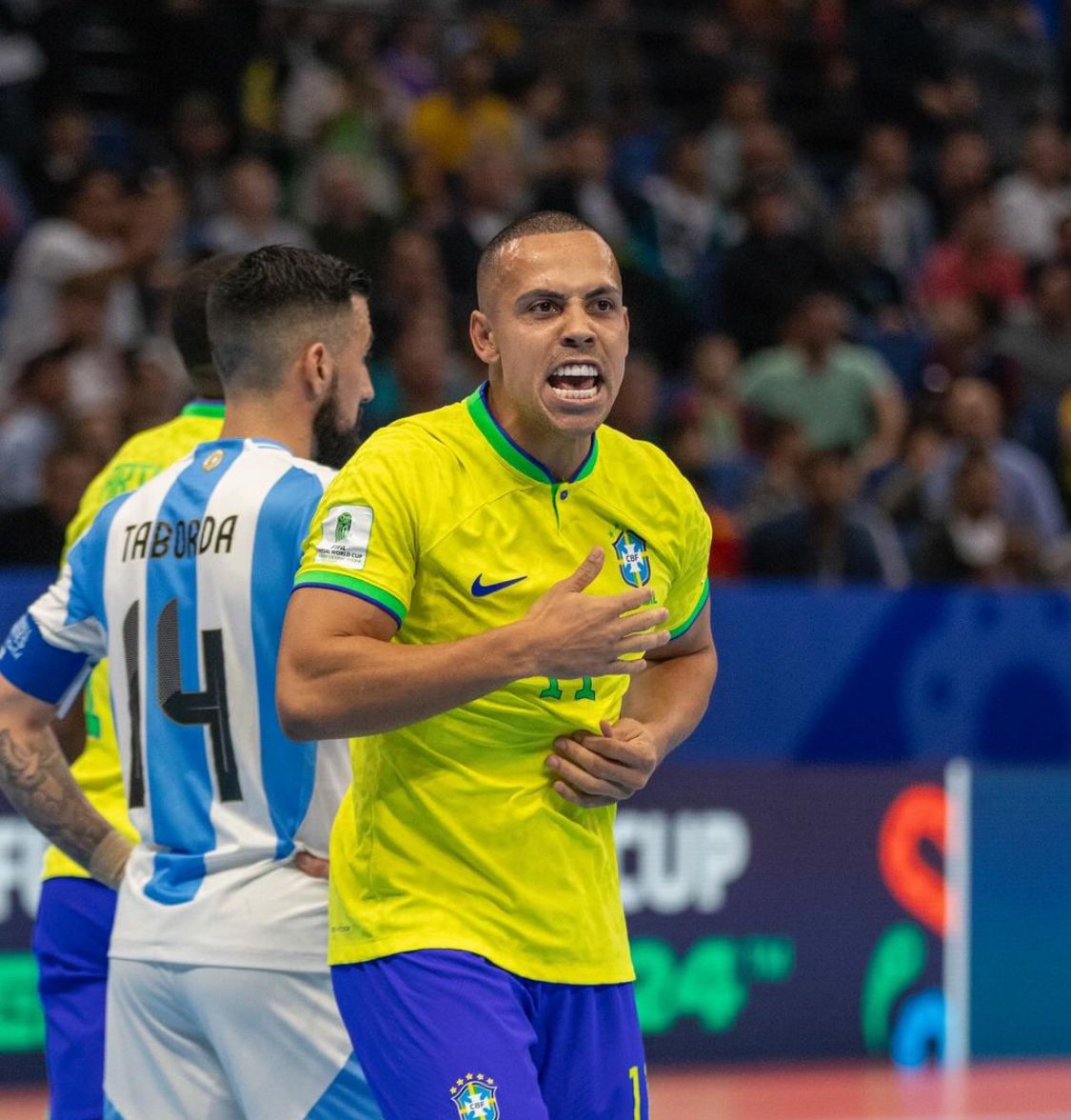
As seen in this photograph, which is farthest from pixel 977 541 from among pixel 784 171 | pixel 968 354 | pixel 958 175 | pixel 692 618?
pixel 692 618

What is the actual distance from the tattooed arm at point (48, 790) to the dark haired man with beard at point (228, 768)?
0.48 feet

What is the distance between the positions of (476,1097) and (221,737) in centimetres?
86

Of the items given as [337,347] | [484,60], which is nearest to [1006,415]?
[484,60]

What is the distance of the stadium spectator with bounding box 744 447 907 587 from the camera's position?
9.95 m

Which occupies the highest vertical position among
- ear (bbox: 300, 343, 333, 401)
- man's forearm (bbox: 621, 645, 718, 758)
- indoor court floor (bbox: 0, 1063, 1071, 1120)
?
ear (bbox: 300, 343, 333, 401)

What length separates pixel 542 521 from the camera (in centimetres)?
374

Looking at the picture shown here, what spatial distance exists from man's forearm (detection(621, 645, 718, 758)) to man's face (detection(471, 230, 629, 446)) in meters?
0.56

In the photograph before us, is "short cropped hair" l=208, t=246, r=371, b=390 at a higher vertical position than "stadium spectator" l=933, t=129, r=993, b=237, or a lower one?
lower

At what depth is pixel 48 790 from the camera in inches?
164

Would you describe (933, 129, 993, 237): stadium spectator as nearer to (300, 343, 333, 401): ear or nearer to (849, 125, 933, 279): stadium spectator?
(849, 125, 933, 279): stadium spectator

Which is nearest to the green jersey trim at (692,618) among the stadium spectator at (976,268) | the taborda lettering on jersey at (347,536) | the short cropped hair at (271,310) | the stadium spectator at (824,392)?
the taborda lettering on jersey at (347,536)

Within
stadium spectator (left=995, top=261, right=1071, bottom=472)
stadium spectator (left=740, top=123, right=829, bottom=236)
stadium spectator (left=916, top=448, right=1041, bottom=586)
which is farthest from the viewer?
stadium spectator (left=740, top=123, right=829, bottom=236)

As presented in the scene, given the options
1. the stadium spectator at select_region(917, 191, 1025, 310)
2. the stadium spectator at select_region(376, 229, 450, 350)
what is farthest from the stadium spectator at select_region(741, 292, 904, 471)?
the stadium spectator at select_region(917, 191, 1025, 310)

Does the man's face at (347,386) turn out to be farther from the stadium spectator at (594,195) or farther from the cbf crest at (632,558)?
the stadium spectator at (594,195)
